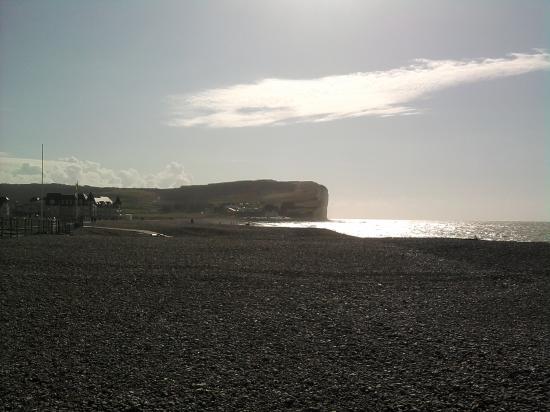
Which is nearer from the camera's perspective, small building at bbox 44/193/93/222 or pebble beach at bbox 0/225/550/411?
pebble beach at bbox 0/225/550/411

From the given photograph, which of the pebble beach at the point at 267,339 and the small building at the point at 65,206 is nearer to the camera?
the pebble beach at the point at 267,339

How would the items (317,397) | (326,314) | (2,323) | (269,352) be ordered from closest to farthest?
(317,397) → (269,352) → (2,323) → (326,314)

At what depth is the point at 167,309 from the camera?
14.9 metres

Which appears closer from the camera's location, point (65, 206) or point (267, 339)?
point (267, 339)

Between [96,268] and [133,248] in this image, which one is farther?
[133,248]

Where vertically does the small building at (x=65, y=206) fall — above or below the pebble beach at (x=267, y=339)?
above

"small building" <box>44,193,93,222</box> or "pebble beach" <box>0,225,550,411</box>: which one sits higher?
"small building" <box>44,193,93,222</box>

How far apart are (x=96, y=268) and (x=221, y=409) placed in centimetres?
1696

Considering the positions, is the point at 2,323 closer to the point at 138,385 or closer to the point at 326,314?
the point at 138,385

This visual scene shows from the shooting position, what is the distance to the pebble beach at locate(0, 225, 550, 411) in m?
8.36

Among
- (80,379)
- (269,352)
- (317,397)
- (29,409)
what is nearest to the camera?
(29,409)

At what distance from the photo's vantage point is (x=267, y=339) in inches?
466

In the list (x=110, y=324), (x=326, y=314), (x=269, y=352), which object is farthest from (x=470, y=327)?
(x=110, y=324)

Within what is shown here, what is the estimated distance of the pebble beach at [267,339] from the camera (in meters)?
8.36
